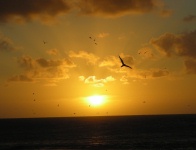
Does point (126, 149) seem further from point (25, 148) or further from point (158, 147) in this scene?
point (25, 148)

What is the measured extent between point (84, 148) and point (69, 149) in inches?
166

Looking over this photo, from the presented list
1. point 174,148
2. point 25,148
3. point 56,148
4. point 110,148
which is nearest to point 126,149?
point 110,148

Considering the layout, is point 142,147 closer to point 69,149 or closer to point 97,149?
point 97,149

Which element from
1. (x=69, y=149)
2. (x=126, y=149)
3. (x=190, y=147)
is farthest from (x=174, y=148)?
(x=69, y=149)

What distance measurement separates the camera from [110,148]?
83.1 metres

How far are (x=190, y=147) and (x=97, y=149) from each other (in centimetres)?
2112

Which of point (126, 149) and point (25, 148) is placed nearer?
point (126, 149)

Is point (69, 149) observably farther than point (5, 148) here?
No

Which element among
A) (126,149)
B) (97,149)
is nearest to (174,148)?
(126,149)

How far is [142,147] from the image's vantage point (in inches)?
3260

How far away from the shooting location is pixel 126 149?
8019 cm

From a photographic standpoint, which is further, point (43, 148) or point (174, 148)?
point (43, 148)

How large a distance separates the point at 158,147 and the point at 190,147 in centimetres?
727

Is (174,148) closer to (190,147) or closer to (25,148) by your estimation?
(190,147)
